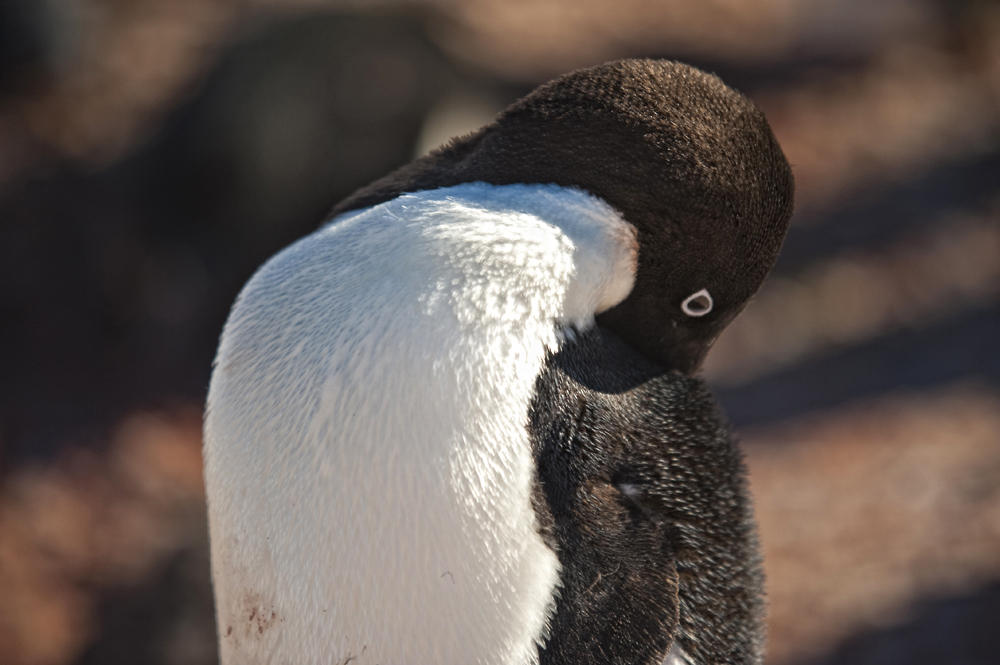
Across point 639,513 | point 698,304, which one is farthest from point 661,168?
point 639,513

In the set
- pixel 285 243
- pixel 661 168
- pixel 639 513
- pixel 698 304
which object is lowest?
pixel 285 243

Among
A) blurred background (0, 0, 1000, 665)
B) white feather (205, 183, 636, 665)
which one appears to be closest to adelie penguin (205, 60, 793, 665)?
white feather (205, 183, 636, 665)

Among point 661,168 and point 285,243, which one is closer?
point 661,168

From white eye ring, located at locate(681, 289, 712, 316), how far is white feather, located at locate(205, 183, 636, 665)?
252mm

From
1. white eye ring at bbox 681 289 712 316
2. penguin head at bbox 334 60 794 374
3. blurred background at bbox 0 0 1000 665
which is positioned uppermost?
penguin head at bbox 334 60 794 374

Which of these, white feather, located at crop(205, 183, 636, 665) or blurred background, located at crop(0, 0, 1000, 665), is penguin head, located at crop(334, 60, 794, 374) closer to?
white feather, located at crop(205, 183, 636, 665)

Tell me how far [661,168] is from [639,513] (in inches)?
24.1

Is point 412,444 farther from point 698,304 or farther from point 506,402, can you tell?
point 698,304

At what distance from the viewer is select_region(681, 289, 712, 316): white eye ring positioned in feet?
4.94

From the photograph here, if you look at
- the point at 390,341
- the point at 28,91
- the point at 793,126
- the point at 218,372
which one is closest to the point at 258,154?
the point at 28,91

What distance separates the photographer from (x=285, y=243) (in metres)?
4.67

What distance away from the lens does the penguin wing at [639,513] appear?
1.28 metres

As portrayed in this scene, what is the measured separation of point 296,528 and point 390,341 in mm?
340

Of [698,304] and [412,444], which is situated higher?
[698,304]
